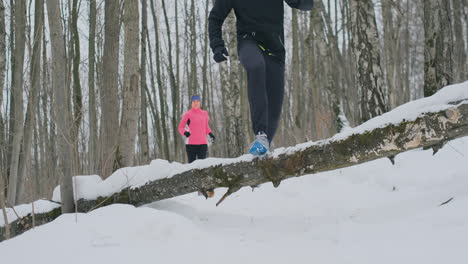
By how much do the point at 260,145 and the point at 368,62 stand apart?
3.73 m

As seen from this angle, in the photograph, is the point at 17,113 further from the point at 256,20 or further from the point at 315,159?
the point at 315,159

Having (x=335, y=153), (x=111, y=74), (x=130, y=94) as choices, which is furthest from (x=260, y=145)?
(x=111, y=74)

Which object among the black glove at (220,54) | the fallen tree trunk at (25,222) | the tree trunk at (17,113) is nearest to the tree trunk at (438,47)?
the black glove at (220,54)

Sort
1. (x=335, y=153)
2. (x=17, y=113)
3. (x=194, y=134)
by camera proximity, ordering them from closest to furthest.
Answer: (x=335, y=153) → (x=17, y=113) → (x=194, y=134)

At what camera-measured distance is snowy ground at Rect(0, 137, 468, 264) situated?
87.2 inches

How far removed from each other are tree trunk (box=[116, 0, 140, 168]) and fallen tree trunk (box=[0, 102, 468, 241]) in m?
1.24

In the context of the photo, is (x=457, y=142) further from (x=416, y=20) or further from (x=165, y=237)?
(x=416, y=20)

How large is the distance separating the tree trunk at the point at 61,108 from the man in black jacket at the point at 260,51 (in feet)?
4.83

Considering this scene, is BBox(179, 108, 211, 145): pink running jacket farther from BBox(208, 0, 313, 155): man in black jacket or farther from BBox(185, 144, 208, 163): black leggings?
BBox(208, 0, 313, 155): man in black jacket

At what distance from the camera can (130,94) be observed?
5.11 meters

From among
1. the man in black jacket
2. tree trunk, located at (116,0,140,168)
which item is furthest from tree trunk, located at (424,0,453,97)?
tree trunk, located at (116,0,140,168)

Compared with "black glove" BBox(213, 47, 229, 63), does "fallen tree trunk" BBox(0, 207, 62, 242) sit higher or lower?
lower

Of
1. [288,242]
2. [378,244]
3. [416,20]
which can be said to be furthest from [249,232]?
[416,20]

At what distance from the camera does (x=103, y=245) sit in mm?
2369
